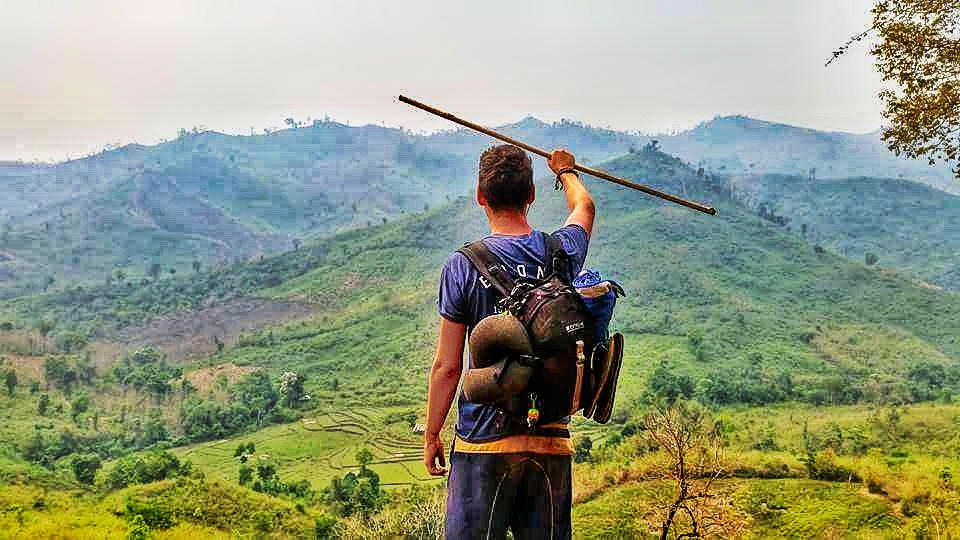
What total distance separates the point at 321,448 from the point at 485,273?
152 feet

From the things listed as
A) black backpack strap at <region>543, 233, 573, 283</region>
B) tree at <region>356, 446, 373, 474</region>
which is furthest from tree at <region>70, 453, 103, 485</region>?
black backpack strap at <region>543, 233, 573, 283</region>

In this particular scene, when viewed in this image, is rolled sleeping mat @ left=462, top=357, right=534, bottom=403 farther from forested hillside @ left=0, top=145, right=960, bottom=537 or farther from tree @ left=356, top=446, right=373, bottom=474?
tree @ left=356, top=446, right=373, bottom=474

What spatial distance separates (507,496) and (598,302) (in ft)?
2.11

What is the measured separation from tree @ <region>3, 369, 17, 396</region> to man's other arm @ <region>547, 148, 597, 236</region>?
6197 cm

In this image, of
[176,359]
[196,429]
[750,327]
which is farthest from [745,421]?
[176,359]

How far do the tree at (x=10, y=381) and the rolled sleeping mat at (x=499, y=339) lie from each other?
62.5m

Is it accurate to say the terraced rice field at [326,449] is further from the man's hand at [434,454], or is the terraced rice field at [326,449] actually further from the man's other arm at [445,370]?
the man's other arm at [445,370]

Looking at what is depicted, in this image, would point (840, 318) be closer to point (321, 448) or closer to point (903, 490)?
point (321, 448)

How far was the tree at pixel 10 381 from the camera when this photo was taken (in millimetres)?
56547

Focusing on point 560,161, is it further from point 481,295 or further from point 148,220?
point 148,220

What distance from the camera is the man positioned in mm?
2562

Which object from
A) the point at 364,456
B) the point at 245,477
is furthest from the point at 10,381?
the point at 364,456

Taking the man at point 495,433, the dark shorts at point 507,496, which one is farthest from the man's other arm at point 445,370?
the dark shorts at point 507,496

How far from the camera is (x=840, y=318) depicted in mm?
68125
